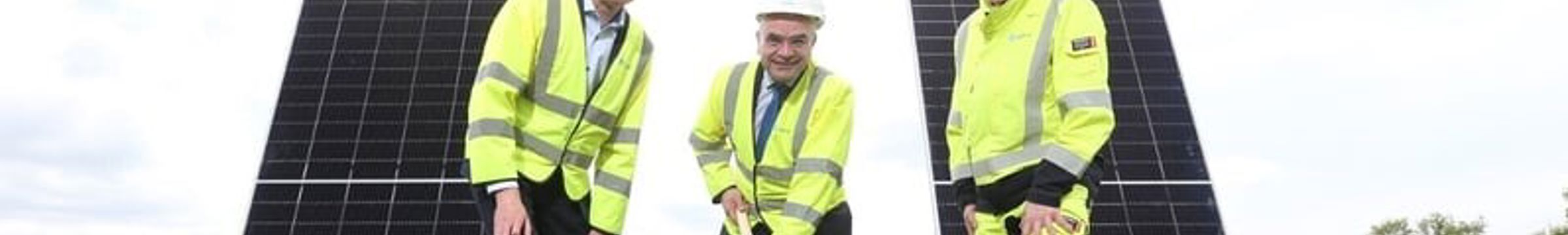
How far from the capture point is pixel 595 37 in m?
3.32

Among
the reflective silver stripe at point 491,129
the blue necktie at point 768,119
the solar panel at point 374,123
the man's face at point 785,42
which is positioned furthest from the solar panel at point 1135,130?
the reflective silver stripe at point 491,129

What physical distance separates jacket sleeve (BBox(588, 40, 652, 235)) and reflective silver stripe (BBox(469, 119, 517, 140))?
35 centimetres

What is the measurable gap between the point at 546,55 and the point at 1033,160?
124 cm

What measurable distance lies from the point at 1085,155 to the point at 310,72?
12.0 meters

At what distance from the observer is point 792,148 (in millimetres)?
3984

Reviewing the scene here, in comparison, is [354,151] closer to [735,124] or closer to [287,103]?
[287,103]

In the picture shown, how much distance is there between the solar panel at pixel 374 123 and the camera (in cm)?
1186

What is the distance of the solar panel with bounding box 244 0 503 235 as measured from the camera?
38.9ft

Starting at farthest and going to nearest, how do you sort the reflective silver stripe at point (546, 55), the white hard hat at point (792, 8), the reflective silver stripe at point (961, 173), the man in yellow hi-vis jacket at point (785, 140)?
the man in yellow hi-vis jacket at point (785, 140) → the white hard hat at point (792, 8) → the reflective silver stripe at point (961, 173) → the reflective silver stripe at point (546, 55)

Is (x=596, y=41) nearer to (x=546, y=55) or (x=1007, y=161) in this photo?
(x=546, y=55)

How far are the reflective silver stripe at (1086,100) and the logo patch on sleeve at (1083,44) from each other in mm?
128

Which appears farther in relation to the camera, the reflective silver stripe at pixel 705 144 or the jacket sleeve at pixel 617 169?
the reflective silver stripe at pixel 705 144

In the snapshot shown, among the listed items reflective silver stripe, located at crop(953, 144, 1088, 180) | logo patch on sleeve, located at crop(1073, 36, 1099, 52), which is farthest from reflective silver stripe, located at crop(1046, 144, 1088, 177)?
logo patch on sleeve, located at crop(1073, 36, 1099, 52)

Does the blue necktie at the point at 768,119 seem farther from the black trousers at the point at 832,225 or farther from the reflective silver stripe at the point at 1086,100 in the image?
the reflective silver stripe at the point at 1086,100
